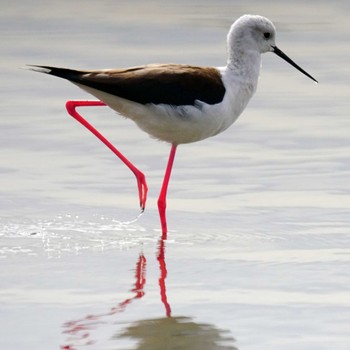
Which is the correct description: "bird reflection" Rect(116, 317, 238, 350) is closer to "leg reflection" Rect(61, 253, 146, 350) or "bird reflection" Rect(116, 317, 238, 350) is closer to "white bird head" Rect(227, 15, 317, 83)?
"leg reflection" Rect(61, 253, 146, 350)

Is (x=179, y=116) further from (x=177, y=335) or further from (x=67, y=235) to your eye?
(x=177, y=335)

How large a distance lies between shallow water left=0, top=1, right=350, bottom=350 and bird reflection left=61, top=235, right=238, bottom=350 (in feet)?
0.04

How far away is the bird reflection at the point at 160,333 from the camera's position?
19.7 feet

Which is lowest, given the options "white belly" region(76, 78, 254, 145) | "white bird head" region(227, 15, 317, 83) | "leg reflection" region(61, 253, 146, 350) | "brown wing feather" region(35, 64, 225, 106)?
"leg reflection" region(61, 253, 146, 350)

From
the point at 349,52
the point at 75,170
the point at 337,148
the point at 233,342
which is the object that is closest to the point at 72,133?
the point at 75,170

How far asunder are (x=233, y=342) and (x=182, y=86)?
2.56 metres

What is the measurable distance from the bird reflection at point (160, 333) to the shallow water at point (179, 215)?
0.04 feet

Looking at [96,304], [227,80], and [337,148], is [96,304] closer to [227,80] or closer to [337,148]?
[227,80]

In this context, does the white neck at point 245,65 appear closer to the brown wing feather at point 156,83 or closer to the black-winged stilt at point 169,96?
the black-winged stilt at point 169,96

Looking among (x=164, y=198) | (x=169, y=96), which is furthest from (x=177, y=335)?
(x=169, y=96)

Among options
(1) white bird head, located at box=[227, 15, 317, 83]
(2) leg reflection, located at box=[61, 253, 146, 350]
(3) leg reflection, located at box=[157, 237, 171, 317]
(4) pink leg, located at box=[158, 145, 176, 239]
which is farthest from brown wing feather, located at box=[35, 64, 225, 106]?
(2) leg reflection, located at box=[61, 253, 146, 350]

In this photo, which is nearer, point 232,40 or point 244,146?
point 232,40

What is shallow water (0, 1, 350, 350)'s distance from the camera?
6.32m

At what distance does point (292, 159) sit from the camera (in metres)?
9.44
